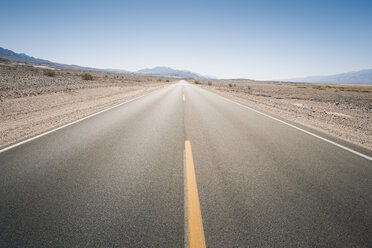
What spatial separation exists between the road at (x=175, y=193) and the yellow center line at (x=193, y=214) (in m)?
0.06

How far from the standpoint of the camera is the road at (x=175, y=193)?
195 centimetres

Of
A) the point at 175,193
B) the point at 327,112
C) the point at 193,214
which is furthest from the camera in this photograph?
the point at 327,112

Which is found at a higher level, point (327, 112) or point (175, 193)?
point (327, 112)

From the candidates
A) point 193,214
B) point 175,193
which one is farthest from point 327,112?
point 193,214

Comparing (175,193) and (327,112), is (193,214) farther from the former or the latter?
(327,112)

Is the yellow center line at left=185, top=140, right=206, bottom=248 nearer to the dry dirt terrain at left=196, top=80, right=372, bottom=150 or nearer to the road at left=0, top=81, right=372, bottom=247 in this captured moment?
the road at left=0, top=81, right=372, bottom=247

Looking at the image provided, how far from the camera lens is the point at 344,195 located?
2.74 m

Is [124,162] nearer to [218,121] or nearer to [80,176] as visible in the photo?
[80,176]

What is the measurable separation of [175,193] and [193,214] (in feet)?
1.65

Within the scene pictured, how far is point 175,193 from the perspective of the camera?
2.65 meters

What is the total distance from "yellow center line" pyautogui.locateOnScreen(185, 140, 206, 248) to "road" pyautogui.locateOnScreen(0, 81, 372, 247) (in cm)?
6

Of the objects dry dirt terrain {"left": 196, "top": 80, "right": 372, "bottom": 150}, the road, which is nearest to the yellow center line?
the road

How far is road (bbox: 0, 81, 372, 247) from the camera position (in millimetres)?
1953

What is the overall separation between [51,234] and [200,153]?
284 centimetres
